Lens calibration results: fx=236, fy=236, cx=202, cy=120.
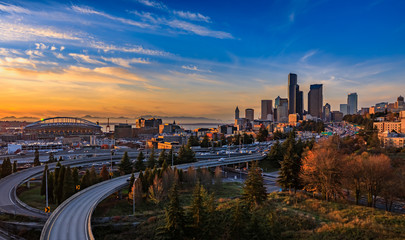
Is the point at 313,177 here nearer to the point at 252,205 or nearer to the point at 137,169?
the point at 252,205

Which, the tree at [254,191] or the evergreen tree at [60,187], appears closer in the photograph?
the tree at [254,191]

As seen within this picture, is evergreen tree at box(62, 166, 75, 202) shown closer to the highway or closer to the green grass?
the green grass

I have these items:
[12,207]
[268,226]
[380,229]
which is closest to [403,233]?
[380,229]

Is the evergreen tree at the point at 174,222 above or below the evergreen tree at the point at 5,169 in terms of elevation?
above

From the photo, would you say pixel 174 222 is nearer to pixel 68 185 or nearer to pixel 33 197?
pixel 68 185

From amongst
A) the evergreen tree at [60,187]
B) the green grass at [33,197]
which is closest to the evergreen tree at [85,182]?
the evergreen tree at [60,187]

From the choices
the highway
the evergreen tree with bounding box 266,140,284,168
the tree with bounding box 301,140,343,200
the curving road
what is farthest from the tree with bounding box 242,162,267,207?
the evergreen tree with bounding box 266,140,284,168

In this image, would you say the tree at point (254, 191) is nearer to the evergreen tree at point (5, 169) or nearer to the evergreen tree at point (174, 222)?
the evergreen tree at point (174, 222)

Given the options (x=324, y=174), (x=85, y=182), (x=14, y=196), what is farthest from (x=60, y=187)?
(x=324, y=174)
